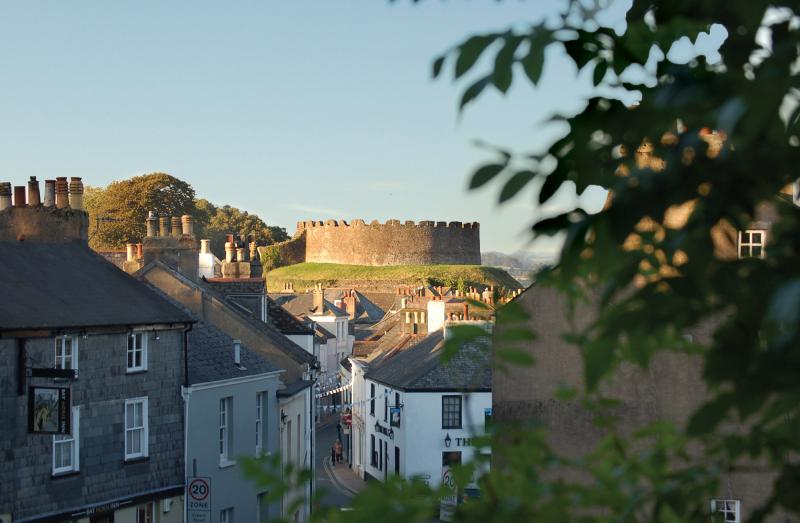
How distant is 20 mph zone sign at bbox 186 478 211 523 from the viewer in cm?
2294

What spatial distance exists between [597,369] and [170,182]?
93.1m

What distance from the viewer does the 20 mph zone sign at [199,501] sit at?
22.9 metres

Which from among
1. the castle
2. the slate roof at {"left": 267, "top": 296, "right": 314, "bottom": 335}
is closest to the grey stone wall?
the slate roof at {"left": 267, "top": 296, "right": 314, "bottom": 335}

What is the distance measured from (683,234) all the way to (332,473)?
43.3 meters

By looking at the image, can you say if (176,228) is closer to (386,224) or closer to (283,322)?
(283,322)

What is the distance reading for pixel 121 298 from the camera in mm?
23359

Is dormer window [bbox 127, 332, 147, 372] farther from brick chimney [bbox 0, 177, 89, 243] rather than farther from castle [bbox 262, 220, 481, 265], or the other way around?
castle [bbox 262, 220, 481, 265]

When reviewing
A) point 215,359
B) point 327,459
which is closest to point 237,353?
point 215,359

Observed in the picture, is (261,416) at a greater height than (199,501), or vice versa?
(261,416)

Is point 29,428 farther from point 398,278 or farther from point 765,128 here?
point 398,278

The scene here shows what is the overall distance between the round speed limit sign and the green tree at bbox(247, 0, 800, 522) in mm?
19740

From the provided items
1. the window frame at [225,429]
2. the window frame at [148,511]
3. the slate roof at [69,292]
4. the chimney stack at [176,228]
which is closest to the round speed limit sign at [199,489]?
the window frame at [148,511]

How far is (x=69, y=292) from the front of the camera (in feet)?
72.5

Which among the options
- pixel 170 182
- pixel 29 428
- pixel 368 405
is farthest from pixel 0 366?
pixel 170 182
